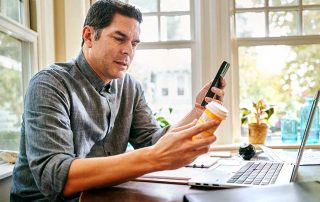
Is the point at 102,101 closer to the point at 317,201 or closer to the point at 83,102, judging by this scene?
the point at 83,102

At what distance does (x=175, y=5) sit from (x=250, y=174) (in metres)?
1.66

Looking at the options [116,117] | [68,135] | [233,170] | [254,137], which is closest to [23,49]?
[116,117]

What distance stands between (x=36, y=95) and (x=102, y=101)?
0.31 m

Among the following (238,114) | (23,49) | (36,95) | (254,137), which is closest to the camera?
(36,95)

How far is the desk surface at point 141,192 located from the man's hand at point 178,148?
7 centimetres

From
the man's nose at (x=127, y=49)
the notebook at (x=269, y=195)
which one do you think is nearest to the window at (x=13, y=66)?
the man's nose at (x=127, y=49)

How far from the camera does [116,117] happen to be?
1410 mm

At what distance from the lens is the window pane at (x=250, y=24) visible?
231 centimetres

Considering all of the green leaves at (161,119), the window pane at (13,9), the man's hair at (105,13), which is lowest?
the green leaves at (161,119)

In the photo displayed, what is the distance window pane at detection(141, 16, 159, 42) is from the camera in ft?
7.70

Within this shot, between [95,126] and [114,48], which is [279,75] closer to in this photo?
[114,48]

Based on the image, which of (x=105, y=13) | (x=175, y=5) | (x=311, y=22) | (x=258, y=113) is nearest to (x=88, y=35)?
(x=105, y=13)

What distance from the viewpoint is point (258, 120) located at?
2168 millimetres

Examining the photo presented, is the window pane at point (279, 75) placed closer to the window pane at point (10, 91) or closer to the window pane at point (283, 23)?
the window pane at point (283, 23)
